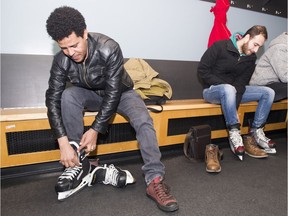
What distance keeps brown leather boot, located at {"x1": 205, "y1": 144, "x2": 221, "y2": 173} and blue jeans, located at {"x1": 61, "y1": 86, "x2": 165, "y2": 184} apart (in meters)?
0.45

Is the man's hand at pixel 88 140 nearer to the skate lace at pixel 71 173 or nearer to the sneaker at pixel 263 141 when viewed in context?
the skate lace at pixel 71 173

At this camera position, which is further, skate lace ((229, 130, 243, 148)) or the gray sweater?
the gray sweater

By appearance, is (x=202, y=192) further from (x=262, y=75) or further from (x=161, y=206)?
(x=262, y=75)

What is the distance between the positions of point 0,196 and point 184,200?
92 cm

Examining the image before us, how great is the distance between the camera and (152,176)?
44.1 inches

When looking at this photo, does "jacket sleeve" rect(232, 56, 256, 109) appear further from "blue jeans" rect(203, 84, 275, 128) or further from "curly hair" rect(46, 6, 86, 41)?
"curly hair" rect(46, 6, 86, 41)

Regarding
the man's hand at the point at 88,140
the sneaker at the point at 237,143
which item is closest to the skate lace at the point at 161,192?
the man's hand at the point at 88,140

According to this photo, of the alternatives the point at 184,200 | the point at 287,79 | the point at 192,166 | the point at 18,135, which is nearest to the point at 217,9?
the point at 287,79

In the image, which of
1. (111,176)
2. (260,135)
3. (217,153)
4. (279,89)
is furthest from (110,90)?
(279,89)

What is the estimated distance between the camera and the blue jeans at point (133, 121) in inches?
44.6

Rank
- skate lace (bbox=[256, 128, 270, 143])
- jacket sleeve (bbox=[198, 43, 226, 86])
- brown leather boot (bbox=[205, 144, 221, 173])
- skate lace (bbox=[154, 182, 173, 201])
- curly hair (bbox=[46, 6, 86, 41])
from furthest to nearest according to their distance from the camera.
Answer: skate lace (bbox=[256, 128, 270, 143]), jacket sleeve (bbox=[198, 43, 226, 86]), brown leather boot (bbox=[205, 144, 221, 173]), skate lace (bbox=[154, 182, 173, 201]), curly hair (bbox=[46, 6, 86, 41])

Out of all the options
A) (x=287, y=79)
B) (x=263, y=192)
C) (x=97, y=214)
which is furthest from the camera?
(x=287, y=79)

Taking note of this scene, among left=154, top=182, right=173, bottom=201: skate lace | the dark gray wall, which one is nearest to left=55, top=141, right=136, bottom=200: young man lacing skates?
left=154, top=182, right=173, bottom=201: skate lace

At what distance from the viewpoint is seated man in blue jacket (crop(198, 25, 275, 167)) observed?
65.1 inches
